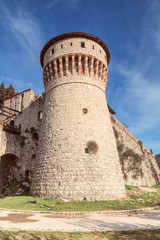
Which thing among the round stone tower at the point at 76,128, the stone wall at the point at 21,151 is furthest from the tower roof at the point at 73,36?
the stone wall at the point at 21,151

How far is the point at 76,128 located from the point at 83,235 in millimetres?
8770

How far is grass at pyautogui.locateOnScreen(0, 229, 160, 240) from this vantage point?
14.0 ft

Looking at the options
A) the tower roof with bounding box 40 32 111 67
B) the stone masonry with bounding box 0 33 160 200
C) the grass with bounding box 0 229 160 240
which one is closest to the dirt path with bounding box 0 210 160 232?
the grass with bounding box 0 229 160 240

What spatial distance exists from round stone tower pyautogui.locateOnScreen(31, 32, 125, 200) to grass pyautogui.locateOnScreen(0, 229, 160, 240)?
20.5 ft

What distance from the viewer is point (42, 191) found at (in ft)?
38.3

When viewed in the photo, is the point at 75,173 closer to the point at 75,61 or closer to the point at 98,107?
the point at 98,107

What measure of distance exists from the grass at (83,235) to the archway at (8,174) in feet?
43.6

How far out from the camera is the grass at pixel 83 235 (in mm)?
4262

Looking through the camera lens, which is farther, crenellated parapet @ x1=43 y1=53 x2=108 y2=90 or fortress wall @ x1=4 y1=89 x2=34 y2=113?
fortress wall @ x1=4 y1=89 x2=34 y2=113

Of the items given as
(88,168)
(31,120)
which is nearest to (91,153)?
(88,168)

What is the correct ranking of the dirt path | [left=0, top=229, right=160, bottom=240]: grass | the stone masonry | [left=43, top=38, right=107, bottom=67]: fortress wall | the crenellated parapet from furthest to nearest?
[left=43, top=38, right=107, bottom=67]: fortress wall, the crenellated parapet, the stone masonry, the dirt path, [left=0, top=229, right=160, bottom=240]: grass

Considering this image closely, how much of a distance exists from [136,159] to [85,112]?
1191cm

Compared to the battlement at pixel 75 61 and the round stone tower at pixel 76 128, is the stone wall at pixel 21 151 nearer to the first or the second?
the round stone tower at pixel 76 128

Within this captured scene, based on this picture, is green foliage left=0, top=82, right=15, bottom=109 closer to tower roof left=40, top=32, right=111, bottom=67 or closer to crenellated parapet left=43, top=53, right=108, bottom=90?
tower roof left=40, top=32, right=111, bottom=67
